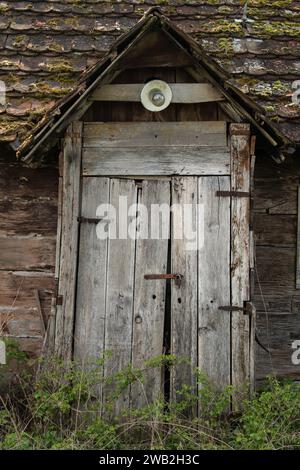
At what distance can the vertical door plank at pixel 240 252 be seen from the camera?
6359 mm

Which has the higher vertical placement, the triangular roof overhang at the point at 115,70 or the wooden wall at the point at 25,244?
the triangular roof overhang at the point at 115,70

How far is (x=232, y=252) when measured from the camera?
6.45m

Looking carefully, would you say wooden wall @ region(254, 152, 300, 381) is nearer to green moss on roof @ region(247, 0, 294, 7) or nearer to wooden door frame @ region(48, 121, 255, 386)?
wooden door frame @ region(48, 121, 255, 386)

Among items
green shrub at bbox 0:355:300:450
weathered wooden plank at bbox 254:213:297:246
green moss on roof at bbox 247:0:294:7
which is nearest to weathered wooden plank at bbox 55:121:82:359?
green shrub at bbox 0:355:300:450

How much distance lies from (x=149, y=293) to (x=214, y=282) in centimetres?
64

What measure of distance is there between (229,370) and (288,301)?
1.63 metres

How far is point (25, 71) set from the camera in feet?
24.3

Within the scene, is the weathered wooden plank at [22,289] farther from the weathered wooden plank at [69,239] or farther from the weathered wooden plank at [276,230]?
the weathered wooden plank at [276,230]

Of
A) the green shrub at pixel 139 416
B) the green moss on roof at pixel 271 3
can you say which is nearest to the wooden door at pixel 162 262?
the green shrub at pixel 139 416

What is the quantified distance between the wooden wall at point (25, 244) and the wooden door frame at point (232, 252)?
982mm

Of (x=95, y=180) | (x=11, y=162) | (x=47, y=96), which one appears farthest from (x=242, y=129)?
(x=11, y=162)

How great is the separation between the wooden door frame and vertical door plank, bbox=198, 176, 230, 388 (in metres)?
0.07

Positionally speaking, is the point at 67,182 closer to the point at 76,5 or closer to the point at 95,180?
the point at 95,180

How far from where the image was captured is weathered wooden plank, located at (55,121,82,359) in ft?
20.9
